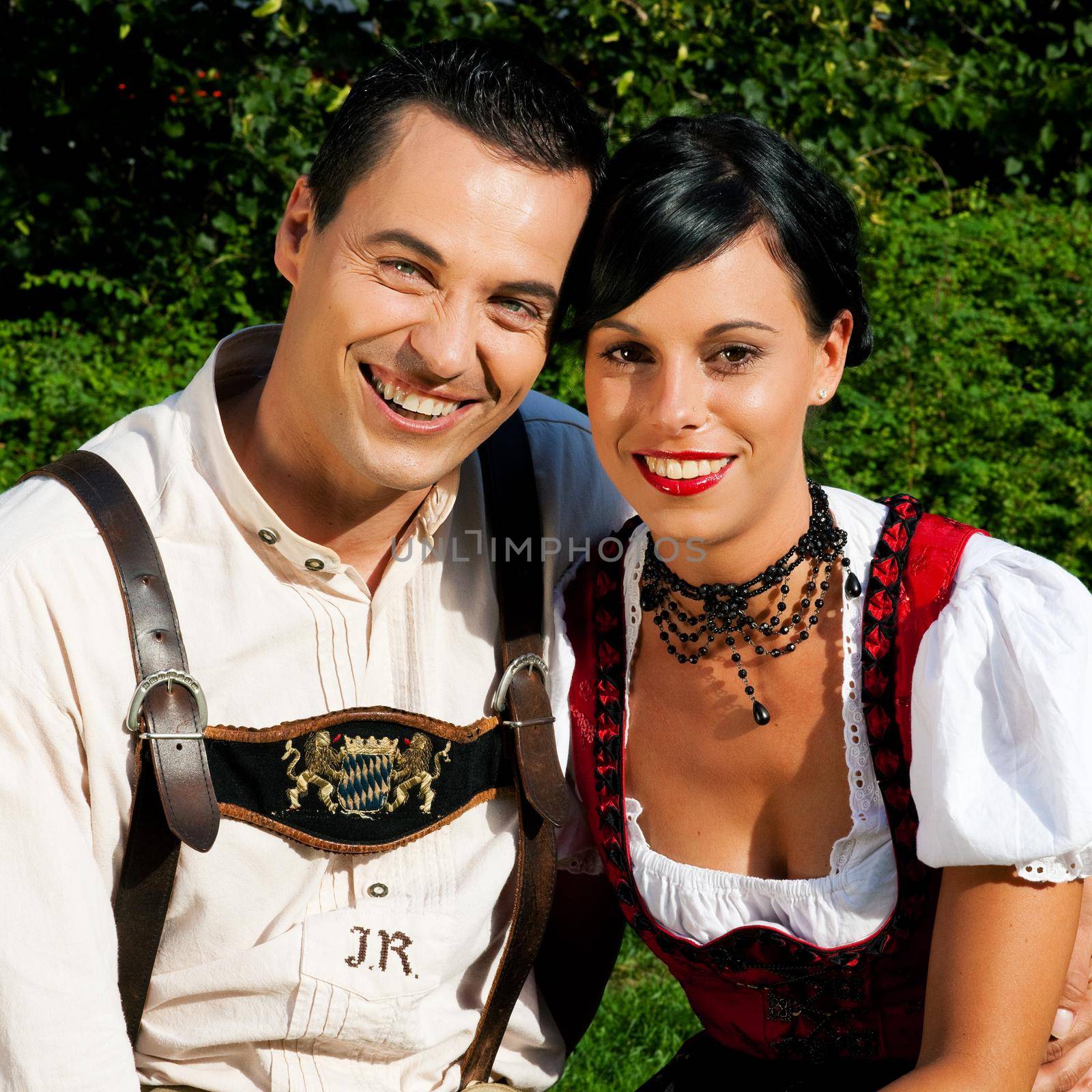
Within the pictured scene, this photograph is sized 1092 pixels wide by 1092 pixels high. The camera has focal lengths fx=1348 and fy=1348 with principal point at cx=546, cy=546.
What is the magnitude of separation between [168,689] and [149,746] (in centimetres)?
8

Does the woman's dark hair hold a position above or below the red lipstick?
above

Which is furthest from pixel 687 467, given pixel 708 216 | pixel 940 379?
pixel 940 379

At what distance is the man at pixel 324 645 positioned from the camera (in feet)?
5.86

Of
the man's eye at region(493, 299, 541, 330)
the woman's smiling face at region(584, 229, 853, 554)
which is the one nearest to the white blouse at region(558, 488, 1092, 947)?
the woman's smiling face at region(584, 229, 853, 554)

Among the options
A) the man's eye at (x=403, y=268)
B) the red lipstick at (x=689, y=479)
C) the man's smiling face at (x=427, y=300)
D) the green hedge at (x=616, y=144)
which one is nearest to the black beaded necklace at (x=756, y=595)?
the red lipstick at (x=689, y=479)

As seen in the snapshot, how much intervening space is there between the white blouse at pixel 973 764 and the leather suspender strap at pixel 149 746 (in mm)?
709

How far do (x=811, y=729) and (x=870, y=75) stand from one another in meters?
3.63

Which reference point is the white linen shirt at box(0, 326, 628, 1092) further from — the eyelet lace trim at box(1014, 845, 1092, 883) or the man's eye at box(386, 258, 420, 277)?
the eyelet lace trim at box(1014, 845, 1092, 883)

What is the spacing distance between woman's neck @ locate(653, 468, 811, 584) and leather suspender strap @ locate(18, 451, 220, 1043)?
0.72m

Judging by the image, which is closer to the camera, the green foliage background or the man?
the man

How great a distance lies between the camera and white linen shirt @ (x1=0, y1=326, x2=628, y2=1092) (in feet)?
5.80

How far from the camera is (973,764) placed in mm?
1724

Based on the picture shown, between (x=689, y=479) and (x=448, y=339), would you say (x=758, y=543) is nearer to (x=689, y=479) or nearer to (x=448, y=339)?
(x=689, y=479)

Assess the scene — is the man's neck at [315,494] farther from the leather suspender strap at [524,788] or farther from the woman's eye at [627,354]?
the woman's eye at [627,354]
